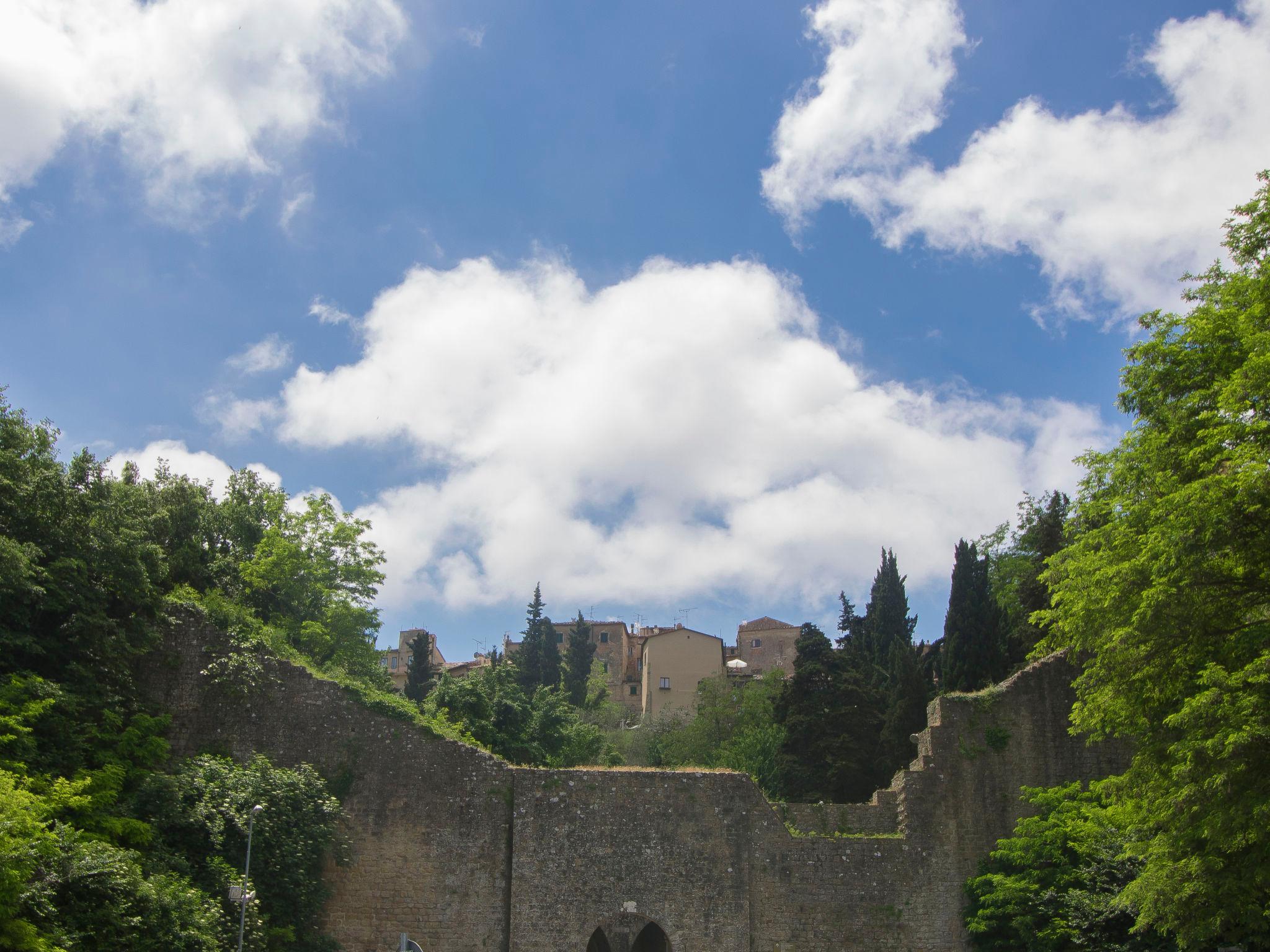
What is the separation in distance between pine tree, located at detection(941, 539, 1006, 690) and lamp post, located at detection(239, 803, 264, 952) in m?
19.8

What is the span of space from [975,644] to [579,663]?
1465 inches

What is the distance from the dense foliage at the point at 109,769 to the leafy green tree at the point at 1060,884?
12480 mm

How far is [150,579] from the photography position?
774 inches

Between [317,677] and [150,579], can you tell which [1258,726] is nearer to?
[317,677]

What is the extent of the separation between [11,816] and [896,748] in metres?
24.4

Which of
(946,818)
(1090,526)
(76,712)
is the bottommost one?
(946,818)

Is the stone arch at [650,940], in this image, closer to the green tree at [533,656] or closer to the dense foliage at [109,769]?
the dense foliage at [109,769]

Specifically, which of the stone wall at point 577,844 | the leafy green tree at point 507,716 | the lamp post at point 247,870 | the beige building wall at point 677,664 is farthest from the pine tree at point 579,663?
the lamp post at point 247,870

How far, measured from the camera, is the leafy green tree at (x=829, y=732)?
32188mm

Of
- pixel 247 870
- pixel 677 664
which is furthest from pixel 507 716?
pixel 677 664

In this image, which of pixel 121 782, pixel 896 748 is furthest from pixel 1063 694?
pixel 121 782

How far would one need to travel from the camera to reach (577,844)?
19812 millimetres

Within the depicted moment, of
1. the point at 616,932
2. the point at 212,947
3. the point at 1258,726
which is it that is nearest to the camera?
the point at 1258,726

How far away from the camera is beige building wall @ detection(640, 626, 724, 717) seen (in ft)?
218
